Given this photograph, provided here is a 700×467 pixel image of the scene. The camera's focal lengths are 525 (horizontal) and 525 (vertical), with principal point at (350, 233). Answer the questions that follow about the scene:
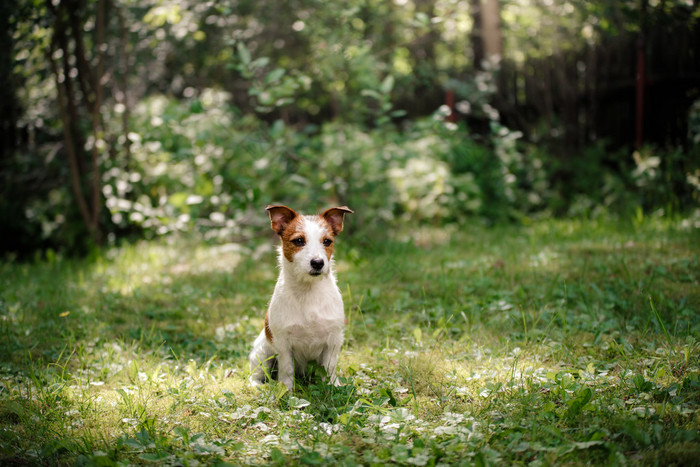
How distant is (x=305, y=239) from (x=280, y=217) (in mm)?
258

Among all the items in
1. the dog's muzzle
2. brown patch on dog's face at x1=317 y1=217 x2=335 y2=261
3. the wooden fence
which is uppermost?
the wooden fence

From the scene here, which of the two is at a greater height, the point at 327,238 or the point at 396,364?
the point at 327,238

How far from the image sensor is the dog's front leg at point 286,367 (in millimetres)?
3123

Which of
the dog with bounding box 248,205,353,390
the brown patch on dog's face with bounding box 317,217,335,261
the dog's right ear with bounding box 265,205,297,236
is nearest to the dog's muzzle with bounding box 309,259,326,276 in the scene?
the dog with bounding box 248,205,353,390

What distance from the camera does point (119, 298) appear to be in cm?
500

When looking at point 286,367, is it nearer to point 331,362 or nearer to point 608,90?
point 331,362

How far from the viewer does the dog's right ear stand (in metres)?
3.16

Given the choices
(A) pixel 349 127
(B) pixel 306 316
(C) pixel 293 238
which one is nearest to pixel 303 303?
(B) pixel 306 316

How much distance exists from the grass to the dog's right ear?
956mm

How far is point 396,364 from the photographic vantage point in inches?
136

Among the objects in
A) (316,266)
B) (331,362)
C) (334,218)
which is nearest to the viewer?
(316,266)

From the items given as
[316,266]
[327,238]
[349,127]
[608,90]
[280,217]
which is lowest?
[316,266]

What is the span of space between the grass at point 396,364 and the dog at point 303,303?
208 millimetres

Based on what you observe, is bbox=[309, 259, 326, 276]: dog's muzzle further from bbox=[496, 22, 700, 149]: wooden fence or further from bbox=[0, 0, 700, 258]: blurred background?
bbox=[496, 22, 700, 149]: wooden fence
